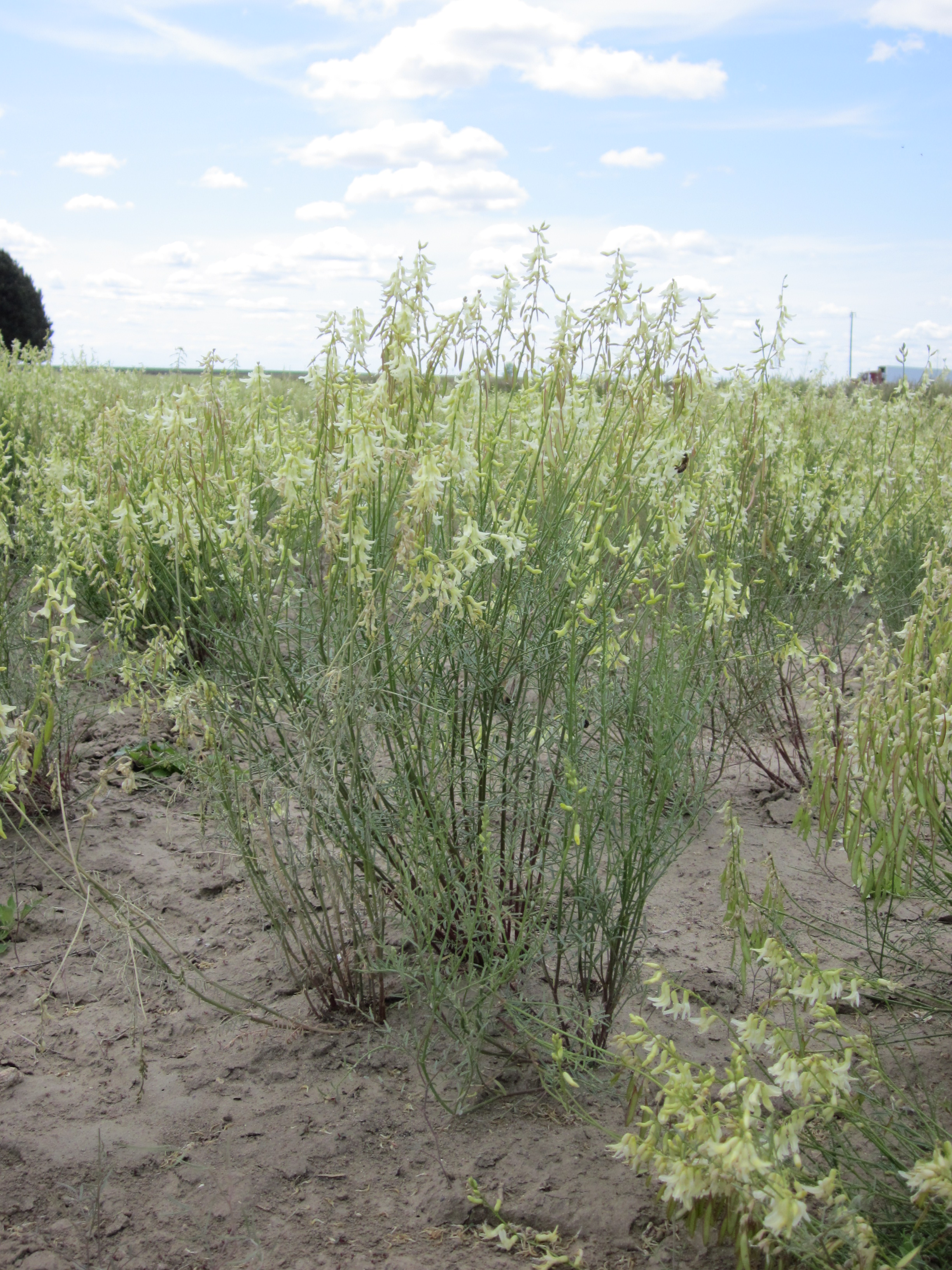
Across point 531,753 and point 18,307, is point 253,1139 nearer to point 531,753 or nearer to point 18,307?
point 531,753

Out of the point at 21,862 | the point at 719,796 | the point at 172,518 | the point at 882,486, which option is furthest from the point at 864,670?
the point at 882,486

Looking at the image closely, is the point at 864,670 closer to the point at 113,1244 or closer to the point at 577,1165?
the point at 577,1165

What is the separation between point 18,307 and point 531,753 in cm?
1747

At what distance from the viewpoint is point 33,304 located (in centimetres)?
1716

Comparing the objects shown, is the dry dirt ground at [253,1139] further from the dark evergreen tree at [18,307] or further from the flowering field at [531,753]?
the dark evergreen tree at [18,307]

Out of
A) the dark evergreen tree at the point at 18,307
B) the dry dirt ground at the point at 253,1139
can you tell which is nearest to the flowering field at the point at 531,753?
the dry dirt ground at the point at 253,1139

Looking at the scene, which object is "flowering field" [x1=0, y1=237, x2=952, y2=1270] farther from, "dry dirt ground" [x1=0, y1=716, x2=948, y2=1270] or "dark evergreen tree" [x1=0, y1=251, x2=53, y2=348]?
"dark evergreen tree" [x1=0, y1=251, x2=53, y2=348]

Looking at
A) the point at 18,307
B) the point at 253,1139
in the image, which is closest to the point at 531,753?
the point at 253,1139

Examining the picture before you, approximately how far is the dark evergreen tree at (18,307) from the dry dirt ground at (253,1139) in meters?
16.2

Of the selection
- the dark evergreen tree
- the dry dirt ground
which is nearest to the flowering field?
the dry dirt ground

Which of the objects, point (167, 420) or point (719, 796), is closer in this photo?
point (167, 420)

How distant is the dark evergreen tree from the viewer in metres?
16.6

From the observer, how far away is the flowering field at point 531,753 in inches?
70.9

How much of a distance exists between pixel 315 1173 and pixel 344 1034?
0.44 meters
